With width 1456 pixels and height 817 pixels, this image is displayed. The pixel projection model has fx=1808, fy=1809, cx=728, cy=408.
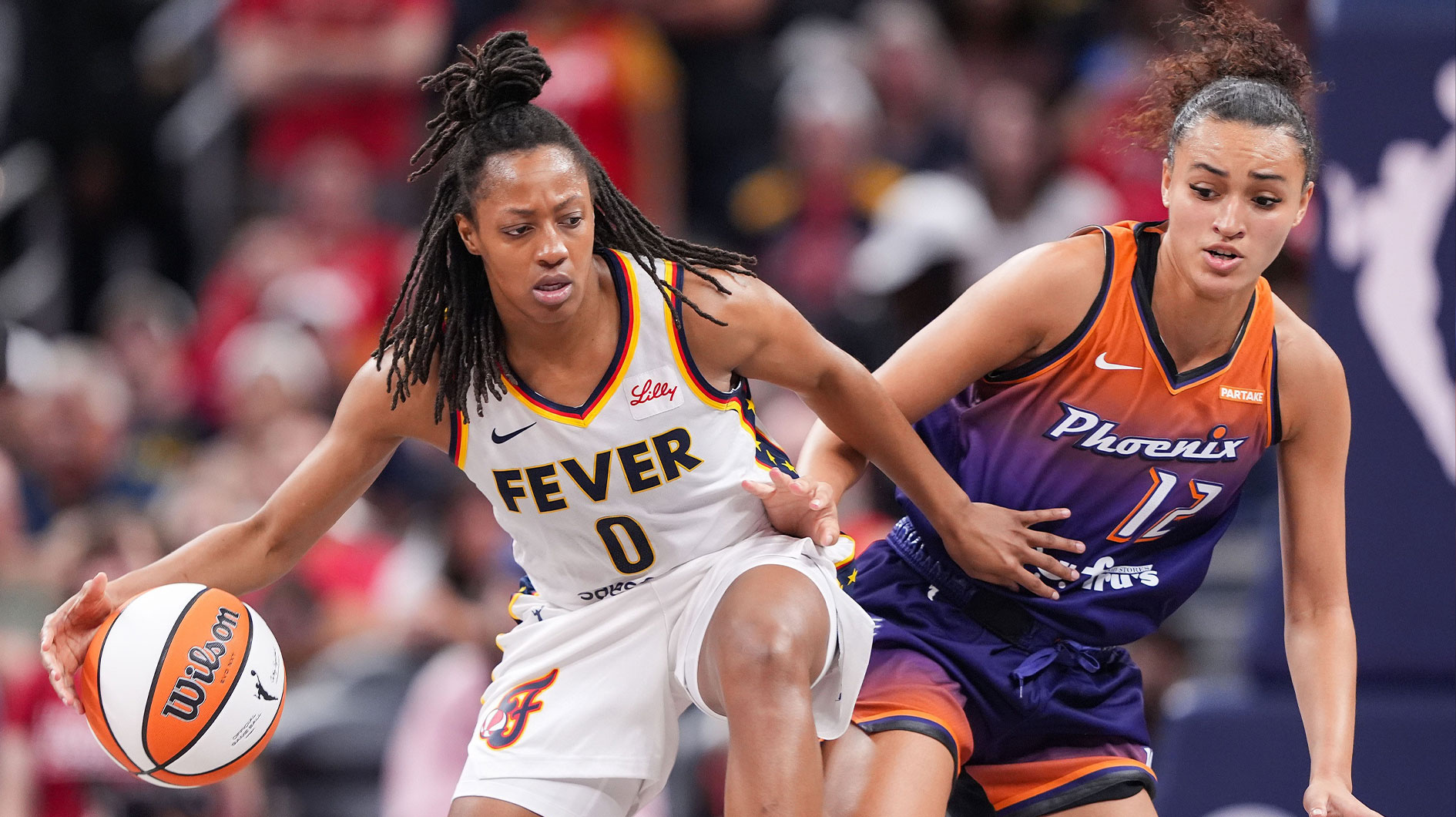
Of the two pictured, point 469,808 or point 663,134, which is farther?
point 663,134

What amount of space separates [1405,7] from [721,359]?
246 cm

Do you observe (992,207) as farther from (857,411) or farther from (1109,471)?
(857,411)

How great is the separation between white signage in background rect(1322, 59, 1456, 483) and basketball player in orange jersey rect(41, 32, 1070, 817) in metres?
1.71

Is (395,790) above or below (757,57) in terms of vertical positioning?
below

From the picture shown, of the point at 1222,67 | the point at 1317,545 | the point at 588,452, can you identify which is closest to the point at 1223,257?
the point at 1222,67

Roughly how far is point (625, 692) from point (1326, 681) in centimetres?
160

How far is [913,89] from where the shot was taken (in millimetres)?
8992

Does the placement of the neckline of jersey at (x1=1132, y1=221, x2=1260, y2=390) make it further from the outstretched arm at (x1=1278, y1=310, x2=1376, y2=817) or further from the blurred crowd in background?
the blurred crowd in background

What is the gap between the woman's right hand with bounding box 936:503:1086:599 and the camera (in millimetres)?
4043

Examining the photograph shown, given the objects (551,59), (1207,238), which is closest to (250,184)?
(551,59)

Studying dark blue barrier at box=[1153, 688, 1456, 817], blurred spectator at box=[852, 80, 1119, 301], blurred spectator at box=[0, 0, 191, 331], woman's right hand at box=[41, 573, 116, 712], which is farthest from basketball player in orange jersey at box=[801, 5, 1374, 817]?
blurred spectator at box=[0, 0, 191, 331]

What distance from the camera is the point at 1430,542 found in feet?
16.6

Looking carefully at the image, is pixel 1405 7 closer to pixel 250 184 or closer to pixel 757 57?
pixel 757 57

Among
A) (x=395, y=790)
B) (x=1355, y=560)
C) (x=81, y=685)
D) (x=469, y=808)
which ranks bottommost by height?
(x=395, y=790)
